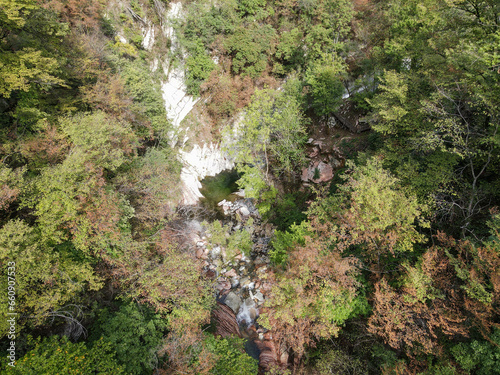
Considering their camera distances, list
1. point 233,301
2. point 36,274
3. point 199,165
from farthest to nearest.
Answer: point 199,165, point 233,301, point 36,274

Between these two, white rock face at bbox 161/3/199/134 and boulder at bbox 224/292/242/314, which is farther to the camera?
white rock face at bbox 161/3/199/134

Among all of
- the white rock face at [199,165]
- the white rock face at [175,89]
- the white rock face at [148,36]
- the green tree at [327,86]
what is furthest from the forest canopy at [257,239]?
the white rock face at [175,89]

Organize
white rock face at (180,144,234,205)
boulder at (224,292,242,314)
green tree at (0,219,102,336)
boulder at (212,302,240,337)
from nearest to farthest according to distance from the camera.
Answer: green tree at (0,219,102,336) → boulder at (212,302,240,337) → boulder at (224,292,242,314) → white rock face at (180,144,234,205)

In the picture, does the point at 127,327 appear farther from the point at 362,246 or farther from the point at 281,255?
the point at 362,246

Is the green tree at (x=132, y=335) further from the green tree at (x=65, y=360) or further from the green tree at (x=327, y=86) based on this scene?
the green tree at (x=327, y=86)

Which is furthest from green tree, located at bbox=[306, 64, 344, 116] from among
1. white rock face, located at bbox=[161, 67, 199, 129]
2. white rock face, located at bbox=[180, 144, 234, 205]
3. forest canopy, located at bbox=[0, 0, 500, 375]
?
white rock face, located at bbox=[161, 67, 199, 129]

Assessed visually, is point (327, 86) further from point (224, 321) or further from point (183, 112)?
point (224, 321)

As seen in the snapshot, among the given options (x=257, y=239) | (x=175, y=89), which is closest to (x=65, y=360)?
(x=257, y=239)

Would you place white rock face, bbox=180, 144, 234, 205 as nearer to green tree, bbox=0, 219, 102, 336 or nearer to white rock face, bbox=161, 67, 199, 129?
white rock face, bbox=161, 67, 199, 129

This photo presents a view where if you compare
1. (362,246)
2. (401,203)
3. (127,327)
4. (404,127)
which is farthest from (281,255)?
(404,127)
